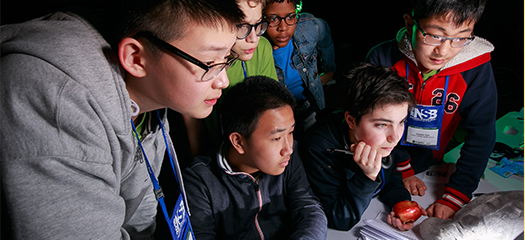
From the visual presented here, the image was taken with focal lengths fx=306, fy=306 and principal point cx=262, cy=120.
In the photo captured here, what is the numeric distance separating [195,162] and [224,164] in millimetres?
138

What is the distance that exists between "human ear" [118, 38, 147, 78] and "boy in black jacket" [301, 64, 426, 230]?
2.98 feet

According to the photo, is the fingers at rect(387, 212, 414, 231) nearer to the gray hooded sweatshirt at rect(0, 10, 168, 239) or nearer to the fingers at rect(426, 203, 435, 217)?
the fingers at rect(426, 203, 435, 217)

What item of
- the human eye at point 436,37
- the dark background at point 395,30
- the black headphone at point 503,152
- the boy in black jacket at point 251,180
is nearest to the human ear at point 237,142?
the boy in black jacket at point 251,180

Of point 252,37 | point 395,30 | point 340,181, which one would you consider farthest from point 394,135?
point 395,30

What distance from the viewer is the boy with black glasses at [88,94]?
2.10ft

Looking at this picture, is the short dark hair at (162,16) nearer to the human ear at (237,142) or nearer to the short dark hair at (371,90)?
the human ear at (237,142)

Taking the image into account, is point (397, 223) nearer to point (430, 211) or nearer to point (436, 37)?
point (430, 211)

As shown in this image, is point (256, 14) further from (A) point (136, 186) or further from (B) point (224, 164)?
(A) point (136, 186)

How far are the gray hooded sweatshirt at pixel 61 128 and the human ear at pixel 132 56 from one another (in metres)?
0.02

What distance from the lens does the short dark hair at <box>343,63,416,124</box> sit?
4.61 feet

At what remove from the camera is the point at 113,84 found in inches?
30.9

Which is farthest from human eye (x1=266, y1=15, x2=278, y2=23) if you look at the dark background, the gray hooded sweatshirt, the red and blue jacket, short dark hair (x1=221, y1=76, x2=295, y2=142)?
the dark background

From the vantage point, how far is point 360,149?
4.33 feet

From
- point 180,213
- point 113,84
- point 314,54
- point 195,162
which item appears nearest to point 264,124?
point 195,162
